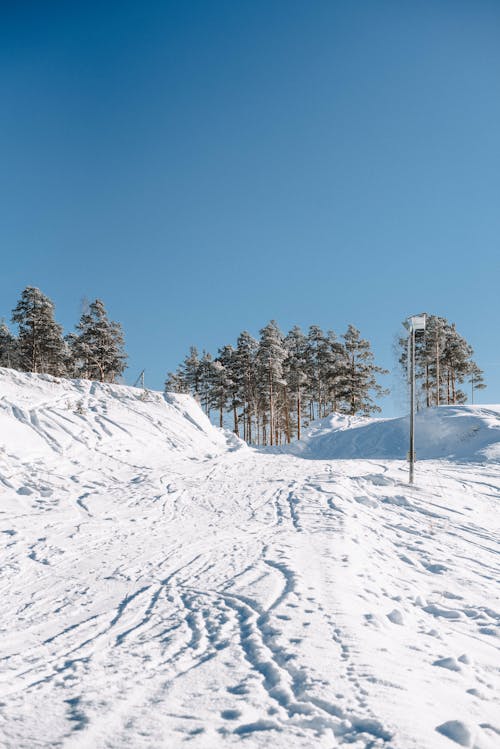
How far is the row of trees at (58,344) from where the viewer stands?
115ft

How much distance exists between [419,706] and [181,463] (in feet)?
40.5

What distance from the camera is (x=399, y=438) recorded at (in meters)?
22.4

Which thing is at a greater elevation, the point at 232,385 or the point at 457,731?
the point at 232,385

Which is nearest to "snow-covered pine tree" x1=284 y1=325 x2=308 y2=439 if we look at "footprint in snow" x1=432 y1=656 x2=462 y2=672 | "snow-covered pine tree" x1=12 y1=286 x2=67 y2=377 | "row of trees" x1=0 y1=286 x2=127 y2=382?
"row of trees" x1=0 y1=286 x2=127 y2=382

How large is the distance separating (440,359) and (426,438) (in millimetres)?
23818

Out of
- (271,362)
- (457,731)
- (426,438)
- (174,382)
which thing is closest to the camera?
(457,731)

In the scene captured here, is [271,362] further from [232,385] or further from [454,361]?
[454,361]

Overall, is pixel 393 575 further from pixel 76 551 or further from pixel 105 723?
pixel 76 551

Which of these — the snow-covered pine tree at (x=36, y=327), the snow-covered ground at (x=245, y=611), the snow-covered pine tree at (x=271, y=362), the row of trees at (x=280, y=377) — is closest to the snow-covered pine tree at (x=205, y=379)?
the row of trees at (x=280, y=377)

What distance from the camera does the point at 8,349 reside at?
41.1 meters

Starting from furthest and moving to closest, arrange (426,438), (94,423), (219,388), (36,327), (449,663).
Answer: (219,388)
(36,327)
(426,438)
(94,423)
(449,663)

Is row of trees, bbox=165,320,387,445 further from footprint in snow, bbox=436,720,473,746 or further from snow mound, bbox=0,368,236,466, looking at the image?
footprint in snow, bbox=436,720,473,746

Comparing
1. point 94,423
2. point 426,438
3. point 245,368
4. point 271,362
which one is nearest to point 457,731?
point 94,423

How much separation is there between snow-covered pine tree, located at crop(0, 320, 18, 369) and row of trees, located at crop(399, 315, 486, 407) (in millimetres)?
41494
